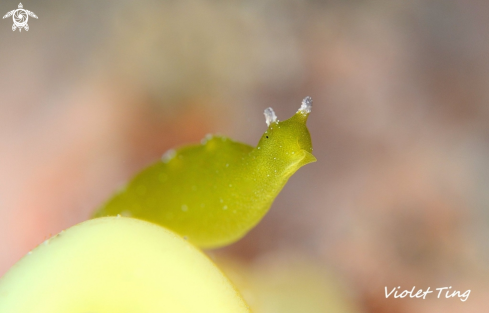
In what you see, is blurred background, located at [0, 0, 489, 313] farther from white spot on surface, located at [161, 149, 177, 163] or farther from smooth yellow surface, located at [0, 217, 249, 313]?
smooth yellow surface, located at [0, 217, 249, 313]

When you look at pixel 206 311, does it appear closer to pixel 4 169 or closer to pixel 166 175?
pixel 166 175

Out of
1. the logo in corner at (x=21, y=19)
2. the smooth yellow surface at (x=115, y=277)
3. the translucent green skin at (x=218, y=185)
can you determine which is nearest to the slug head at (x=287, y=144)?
the translucent green skin at (x=218, y=185)

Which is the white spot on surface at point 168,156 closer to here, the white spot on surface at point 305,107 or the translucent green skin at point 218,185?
the translucent green skin at point 218,185

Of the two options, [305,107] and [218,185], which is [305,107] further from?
[218,185]

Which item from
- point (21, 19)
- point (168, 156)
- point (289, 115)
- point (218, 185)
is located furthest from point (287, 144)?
point (21, 19)

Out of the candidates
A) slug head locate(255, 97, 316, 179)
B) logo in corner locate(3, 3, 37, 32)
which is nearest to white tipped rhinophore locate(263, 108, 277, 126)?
slug head locate(255, 97, 316, 179)


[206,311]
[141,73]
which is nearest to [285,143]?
[206,311]

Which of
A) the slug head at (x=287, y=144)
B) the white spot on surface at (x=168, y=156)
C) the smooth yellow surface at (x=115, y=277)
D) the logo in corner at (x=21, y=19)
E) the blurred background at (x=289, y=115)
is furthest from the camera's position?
the logo in corner at (x=21, y=19)
